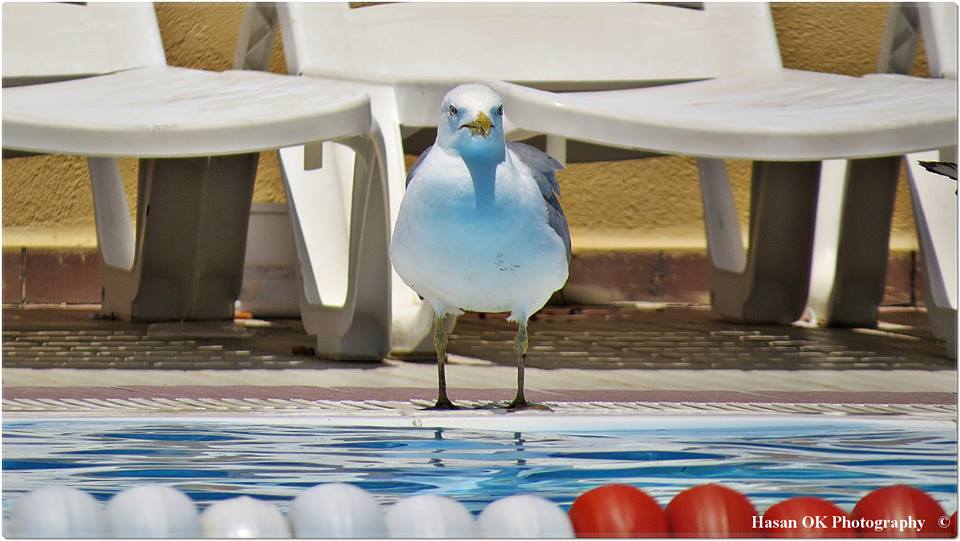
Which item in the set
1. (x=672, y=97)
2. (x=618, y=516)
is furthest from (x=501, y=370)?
(x=618, y=516)

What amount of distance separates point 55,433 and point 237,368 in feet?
8.74

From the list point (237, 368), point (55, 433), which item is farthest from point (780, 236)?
point (55, 433)

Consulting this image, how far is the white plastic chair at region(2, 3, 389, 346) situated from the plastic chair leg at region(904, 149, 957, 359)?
308cm

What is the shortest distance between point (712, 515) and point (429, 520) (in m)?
0.60

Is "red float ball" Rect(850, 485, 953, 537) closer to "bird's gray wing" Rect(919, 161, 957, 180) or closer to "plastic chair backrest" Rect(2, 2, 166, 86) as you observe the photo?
"bird's gray wing" Rect(919, 161, 957, 180)

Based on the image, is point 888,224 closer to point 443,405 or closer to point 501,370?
point 501,370

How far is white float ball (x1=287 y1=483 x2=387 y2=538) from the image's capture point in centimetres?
295

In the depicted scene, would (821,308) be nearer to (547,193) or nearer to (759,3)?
(759,3)

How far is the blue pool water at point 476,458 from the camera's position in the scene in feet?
12.4

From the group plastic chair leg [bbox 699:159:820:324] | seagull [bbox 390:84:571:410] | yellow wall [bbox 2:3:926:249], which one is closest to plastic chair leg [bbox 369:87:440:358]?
seagull [bbox 390:84:571:410]

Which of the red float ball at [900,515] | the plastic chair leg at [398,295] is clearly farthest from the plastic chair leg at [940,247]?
the red float ball at [900,515]

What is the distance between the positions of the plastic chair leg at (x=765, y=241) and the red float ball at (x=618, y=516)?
699 centimetres

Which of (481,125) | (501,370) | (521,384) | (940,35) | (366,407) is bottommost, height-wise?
(501,370)

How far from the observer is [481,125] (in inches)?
182
